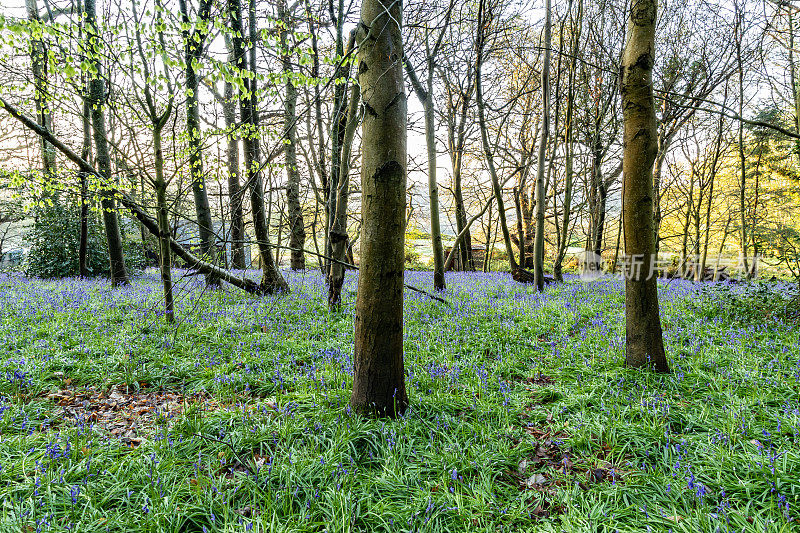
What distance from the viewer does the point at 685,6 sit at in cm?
1175

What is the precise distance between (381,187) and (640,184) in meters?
3.06

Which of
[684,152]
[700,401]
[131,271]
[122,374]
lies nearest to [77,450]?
[122,374]

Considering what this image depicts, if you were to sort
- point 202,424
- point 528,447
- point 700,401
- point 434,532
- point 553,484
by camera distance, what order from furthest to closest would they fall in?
point 700,401 < point 202,424 < point 528,447 < point 553,484 < point 434,532

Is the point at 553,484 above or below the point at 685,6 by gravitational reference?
below

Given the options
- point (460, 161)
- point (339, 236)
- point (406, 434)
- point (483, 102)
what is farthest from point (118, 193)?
point (460, 161)

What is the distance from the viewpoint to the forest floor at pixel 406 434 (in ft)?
7.38

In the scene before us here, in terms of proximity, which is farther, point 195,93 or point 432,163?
point 432,163

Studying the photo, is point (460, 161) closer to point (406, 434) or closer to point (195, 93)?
point (195, 93)

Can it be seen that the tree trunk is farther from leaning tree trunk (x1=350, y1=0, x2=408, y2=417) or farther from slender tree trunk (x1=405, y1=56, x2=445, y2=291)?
slender tree trunk (x1=405, y1=56, x2=445, y2=291)

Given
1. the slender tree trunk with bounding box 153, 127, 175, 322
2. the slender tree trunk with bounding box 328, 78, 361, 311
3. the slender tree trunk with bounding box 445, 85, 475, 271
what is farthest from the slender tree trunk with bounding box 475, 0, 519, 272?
the slender tree trunk with bounding box 153, 127, 175, 322

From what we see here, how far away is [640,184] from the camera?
3982mm

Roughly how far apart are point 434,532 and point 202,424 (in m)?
2.20

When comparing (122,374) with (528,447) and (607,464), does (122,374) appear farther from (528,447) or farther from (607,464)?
(607,464)

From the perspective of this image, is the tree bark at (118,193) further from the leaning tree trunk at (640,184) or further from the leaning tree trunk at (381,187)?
the leaning tree trunk at (640,184)
